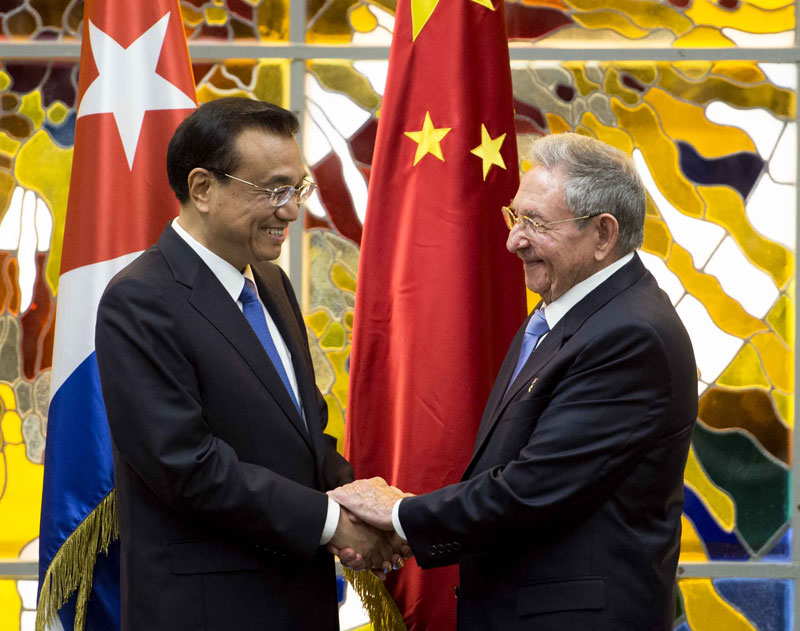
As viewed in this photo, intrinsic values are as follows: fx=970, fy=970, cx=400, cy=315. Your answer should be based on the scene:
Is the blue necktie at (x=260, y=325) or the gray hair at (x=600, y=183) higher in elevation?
the gray hair at (x=600, y=183)

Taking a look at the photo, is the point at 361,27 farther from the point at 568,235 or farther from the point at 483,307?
the point at 568,235

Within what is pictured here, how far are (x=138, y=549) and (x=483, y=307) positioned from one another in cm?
125

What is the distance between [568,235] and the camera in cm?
202

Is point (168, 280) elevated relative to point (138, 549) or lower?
elevated

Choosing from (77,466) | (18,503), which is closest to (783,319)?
(77,466)

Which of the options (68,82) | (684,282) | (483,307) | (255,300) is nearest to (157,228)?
(255,300)

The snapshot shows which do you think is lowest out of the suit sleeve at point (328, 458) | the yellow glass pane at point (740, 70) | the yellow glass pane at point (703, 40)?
the suit sleeve at point (328, 458)

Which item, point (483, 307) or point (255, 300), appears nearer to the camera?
point (255, 300)

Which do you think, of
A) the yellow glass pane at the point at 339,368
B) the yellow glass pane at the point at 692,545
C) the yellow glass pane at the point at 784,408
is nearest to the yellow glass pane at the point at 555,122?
the yellow glass pane at the point at 339,368

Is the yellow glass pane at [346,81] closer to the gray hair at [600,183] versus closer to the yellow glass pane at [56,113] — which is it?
the yellow glass pane at [56,113]

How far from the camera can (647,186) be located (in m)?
3.65

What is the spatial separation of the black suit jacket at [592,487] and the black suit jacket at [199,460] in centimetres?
35

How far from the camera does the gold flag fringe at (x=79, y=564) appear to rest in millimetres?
2586

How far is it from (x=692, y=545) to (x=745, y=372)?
2.22 ft
